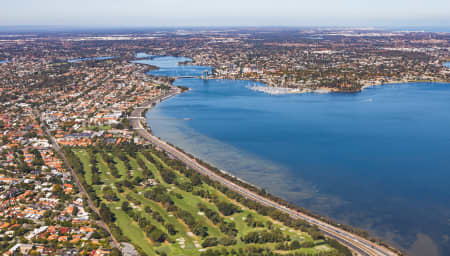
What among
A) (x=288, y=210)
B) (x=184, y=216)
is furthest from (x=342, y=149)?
(x=184, y=216)

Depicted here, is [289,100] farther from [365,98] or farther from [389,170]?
[389,170]

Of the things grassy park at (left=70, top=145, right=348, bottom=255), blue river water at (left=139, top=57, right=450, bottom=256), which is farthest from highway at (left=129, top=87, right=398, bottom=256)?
blue river water at (left=139, top=57, right=450, bottom=256)

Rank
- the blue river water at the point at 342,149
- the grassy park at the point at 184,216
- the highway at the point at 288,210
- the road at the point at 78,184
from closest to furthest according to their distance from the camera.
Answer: the highway at the point at 288,210 → the grassy park at the point at 184,216 → the road at the point at 78,184 → the blue river water at the point at 342,149

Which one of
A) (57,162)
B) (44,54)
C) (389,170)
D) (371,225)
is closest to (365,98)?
(389,170)

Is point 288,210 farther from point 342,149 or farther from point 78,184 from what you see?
point 78,184

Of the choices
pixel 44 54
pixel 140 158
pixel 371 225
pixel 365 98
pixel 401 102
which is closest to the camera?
pixel 371 225

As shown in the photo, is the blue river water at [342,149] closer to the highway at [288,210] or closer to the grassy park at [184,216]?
the highway at [288,210]

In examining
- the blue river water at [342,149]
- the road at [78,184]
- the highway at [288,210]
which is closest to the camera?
the highway at [288,210]

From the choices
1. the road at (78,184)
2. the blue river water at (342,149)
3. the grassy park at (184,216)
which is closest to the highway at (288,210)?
the grassy park at (184,216)
